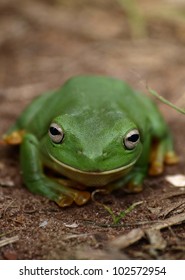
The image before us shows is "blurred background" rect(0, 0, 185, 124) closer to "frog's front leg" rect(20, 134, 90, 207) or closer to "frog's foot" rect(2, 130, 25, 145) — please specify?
"frog's foot" rect(2, 130, 25, 145)

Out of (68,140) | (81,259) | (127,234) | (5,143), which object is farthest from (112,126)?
(5,143)

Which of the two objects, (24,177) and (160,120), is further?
(160,120)

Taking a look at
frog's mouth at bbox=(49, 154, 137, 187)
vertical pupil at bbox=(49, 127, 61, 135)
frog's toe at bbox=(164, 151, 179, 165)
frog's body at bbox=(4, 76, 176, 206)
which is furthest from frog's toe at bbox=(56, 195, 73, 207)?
frog's toe at bbox=(164, 151, 179, 165)

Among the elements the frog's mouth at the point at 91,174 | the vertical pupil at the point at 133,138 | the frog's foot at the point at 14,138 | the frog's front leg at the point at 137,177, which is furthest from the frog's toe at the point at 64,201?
the frog's foot at the point at 14,138

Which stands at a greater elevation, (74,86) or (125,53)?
(125,53)

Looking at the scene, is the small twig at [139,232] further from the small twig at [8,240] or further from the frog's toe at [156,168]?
the frog's toe at [156,168]
